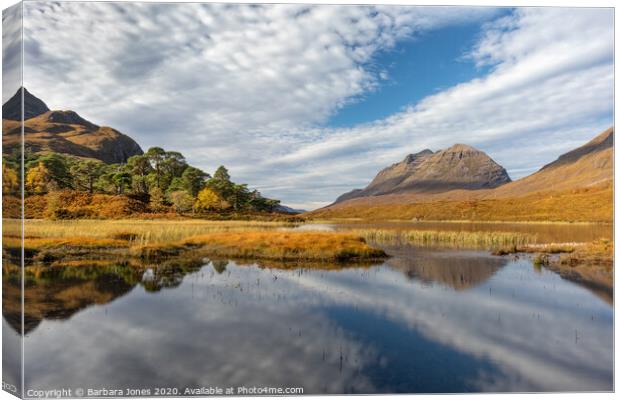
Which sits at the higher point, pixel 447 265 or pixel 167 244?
pixel 167 244

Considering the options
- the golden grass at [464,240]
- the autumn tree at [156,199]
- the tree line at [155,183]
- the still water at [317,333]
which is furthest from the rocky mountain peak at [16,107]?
the golden grass at [464,240]

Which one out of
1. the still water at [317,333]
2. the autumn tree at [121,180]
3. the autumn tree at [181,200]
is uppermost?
the autumn tree at [121,180]

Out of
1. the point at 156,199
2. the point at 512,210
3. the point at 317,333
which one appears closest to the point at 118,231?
the point at 156,199

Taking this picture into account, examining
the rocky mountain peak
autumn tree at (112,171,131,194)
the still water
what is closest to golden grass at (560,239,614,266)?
the still water

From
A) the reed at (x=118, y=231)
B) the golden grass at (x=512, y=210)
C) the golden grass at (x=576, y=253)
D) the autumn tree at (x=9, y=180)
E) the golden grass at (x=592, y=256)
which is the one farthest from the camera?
the golden grass at (x=512, y=210)

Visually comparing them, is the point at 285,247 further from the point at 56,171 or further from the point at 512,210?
the point at 512,210

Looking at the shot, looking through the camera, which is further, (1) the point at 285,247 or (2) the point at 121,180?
(2) the point at 121,180

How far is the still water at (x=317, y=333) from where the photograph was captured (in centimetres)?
913

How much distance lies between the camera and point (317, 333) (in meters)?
11.5

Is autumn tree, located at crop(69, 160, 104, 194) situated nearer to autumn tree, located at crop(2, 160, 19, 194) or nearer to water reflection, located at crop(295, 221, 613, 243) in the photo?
water reflection, located at crop(295, 221, 613, 243)

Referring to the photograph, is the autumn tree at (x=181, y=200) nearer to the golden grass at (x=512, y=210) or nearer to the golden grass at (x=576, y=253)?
the golden grass at (x=576, y=253)

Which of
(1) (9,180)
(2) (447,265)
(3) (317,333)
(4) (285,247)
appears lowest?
(3) (317,333)

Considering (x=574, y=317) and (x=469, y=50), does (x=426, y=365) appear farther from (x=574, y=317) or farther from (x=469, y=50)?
(x=469, y=50)

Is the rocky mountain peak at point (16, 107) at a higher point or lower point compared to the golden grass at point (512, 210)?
higher
